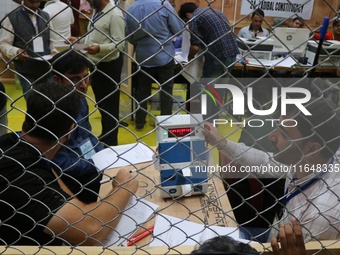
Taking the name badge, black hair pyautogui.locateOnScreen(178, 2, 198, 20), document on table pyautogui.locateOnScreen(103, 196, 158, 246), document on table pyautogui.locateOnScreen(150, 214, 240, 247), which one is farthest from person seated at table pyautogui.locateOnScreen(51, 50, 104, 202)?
black hair pyautogui.locateOnScreen(178, 2, 198, 20)

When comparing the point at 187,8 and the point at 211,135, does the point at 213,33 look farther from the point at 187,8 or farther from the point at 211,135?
the point at 211,135

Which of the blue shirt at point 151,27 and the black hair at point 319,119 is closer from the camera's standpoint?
the black hair at point 319,119

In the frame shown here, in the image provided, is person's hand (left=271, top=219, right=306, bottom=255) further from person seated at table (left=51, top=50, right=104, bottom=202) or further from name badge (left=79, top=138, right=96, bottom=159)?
name badge (left=79, top=138, right=96, bottom=159)

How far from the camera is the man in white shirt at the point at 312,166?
4.18ft

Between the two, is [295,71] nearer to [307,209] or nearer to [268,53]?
[268,53]

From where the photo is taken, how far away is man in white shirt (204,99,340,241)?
1.27 meters

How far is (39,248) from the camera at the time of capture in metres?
1.15

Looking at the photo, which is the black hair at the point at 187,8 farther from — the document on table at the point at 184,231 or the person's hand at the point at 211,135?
the document on table at the point at 184,231

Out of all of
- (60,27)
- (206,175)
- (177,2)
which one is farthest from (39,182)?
(177,2)

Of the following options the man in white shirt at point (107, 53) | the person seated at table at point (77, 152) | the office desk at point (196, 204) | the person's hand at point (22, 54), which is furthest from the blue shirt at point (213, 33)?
the office desk at point (196, 204)

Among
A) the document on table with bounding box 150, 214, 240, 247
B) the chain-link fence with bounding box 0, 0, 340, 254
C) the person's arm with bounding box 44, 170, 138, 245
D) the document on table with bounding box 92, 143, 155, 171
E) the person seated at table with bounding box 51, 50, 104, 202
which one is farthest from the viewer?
the document on table with bounding box 92, 143, 155, 171

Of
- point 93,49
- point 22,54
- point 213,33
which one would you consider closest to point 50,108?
point 22,54

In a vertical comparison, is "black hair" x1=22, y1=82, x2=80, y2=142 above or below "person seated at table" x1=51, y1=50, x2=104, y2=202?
above

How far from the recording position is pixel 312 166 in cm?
147
